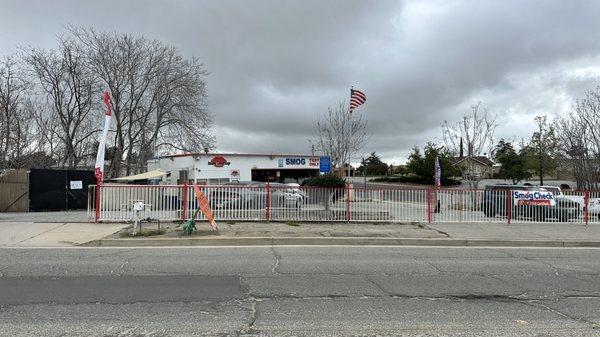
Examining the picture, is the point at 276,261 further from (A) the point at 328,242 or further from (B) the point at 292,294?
(A) the point at 328,242

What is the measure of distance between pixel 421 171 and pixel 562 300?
75.2m

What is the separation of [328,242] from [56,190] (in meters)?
15.6

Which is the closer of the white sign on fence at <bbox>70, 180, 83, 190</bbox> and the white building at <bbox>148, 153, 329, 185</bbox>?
the white sign on fence at <bbox>70, 180, 83, 190</bbox>

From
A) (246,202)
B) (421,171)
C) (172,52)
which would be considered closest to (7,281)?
(246,202)

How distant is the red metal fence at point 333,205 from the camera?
16.1 metres

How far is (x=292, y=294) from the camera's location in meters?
7.01

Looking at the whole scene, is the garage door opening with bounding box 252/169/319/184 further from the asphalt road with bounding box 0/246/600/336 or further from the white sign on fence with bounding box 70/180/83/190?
the asphalt road with bounding box 0/246/600/336

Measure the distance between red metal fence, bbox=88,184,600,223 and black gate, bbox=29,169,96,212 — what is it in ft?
19.6

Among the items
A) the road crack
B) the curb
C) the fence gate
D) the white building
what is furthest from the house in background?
the fence gate

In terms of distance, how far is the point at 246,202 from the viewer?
16.5 metres

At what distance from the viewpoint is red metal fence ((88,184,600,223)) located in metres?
16.1

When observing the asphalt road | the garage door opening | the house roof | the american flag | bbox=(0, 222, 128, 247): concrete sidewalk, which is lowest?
the asphalt road

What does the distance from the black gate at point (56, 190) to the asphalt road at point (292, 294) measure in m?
12.6

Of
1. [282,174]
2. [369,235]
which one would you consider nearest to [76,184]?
[369,235]
